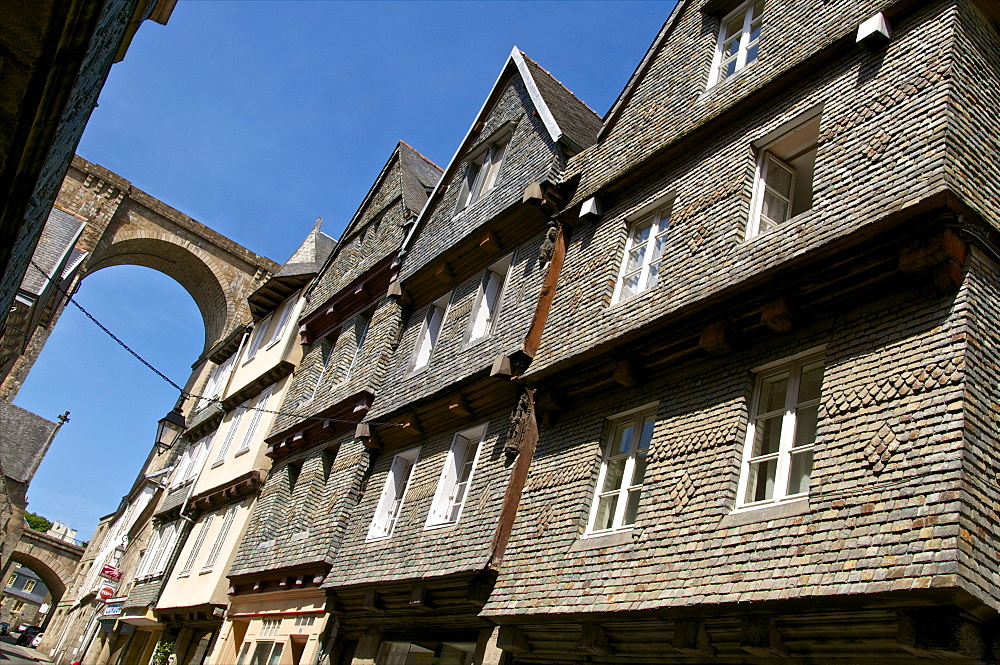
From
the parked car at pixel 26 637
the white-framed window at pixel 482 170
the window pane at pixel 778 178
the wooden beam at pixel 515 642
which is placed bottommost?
the parked car at pixel 26 637

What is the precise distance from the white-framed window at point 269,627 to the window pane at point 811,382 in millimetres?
12118

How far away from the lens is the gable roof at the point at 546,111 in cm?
1537

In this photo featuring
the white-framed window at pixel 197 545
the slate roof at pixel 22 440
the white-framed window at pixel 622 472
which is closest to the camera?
the white-framed window at pixel 622 472

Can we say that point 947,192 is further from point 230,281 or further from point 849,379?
point 230,281

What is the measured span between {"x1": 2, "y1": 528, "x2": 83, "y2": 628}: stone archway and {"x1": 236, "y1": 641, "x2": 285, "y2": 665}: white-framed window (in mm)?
50995

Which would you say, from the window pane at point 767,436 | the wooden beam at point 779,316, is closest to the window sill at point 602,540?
the window pane at point 767,436

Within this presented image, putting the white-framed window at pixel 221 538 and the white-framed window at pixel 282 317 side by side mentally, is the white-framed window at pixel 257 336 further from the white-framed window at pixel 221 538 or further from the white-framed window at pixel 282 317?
the white-framed window at pixel 221 538

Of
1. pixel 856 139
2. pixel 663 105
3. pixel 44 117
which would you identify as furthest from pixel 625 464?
pixel 44 117

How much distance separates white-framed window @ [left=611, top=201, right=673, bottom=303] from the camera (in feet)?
35.8

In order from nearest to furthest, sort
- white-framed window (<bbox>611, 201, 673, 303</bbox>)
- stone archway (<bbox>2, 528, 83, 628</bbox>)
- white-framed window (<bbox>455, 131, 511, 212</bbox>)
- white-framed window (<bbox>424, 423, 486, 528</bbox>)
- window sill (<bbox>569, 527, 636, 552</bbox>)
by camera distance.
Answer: window sill (<bbox>569, 527, 636, 552</bbox>), white-framed window (<bbox>611, 201, 673, 303</bbox>), white-framed window (<bbox>424, 423, 486, 528</bbox>), white-framed window (<bbox>455, 131, 511, 212</bbox>), stone archway (<bbox>2, 528, 83, 628</bbox>)

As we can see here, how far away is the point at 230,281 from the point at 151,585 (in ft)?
85.8

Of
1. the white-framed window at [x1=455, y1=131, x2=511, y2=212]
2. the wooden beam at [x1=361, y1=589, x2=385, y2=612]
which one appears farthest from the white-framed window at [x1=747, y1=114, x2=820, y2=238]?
the wooden beam at [x1=361, y1=589, x2=385, y2=612]

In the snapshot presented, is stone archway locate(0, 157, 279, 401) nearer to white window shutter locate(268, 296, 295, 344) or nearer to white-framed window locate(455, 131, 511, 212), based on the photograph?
white window shutter locate(268, 296, 295, 344)

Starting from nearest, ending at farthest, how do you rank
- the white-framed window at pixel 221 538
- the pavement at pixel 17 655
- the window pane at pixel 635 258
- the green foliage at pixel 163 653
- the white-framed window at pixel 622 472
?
1. the white-framed window at pixel 622 472
2. the window pane at pixel 635 258
3. the green foliage at pixel 163 653
4. the white-framed window at pixel 221 538
5. the pavement at pixel 17 655
